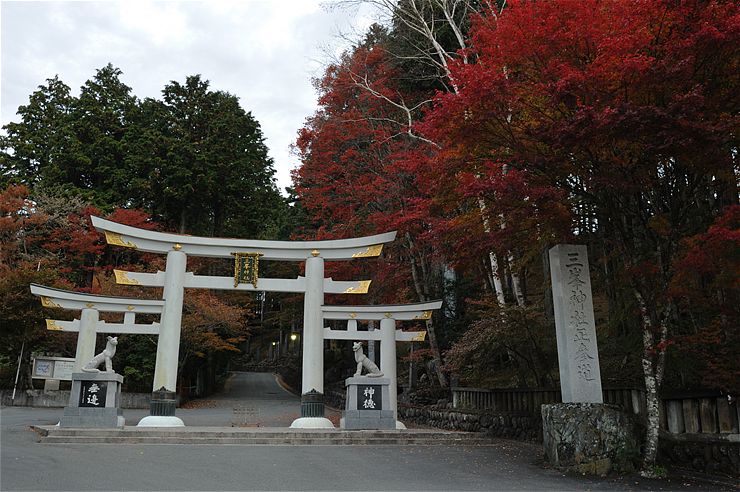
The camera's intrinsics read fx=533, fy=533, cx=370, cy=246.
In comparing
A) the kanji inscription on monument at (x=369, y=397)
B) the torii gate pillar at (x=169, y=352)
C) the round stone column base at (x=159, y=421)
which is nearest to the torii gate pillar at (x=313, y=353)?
the kanji inscription on monument at (x=369, y=397)

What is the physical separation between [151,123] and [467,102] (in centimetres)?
2632

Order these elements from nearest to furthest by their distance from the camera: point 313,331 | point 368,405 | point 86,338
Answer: point 368,405, point 313,331, point 86,338

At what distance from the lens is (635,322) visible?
41.2 ft

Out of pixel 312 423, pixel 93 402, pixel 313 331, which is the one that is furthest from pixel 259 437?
pixel 93 402

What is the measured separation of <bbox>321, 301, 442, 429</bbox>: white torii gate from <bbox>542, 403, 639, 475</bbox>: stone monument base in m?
6.52

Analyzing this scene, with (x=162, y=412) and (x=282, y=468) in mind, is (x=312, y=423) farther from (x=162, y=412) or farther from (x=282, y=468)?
(x=282, y=468)

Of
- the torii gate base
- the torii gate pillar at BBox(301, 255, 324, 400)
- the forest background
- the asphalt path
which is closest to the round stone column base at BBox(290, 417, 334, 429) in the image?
the torii gate pillar at BBox(301, 255, 324, 400)

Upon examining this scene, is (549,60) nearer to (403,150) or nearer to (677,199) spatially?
(677,199)

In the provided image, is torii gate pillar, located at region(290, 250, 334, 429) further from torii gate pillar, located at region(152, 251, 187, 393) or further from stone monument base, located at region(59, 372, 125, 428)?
stone monument base, located at region(59, 372, 125, 428)

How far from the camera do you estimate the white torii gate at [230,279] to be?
13523 mm

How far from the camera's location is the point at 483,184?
8211 millimetres

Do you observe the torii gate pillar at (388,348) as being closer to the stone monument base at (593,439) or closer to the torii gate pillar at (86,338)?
the stone monument base at (593,439)

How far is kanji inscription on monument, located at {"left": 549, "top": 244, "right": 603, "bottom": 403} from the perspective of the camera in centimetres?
869

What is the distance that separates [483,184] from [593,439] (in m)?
4.22
